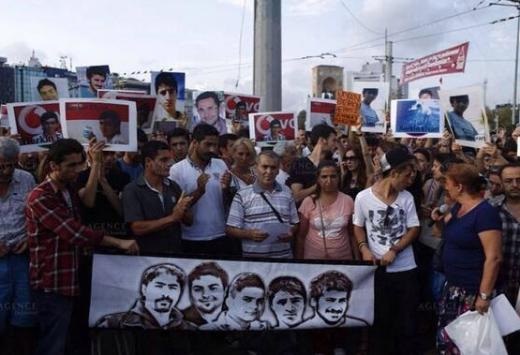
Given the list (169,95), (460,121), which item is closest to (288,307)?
(460,121)

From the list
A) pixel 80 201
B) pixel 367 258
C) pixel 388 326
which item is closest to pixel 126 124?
pixel 80 201

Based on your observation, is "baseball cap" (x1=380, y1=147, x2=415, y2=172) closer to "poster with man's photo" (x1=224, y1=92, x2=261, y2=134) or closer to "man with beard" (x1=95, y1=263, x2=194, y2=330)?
"man with beard" (x1=95, y1=263, x2=194, y2=330)

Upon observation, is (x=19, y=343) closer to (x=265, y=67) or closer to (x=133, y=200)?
(x=133, y=200)

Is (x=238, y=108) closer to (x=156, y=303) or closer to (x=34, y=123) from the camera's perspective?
(x=34, y=123)

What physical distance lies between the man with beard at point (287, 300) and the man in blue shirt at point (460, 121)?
388cm

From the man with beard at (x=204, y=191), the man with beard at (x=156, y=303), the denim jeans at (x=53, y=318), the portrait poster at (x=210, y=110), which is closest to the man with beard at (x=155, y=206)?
the man with beard at (x=156, y=303)

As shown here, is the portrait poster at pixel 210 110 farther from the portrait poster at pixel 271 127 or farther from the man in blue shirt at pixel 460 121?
the man in blue shirt at pixel 460 121

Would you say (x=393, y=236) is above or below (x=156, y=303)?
above

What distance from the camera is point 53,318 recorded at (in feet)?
13.2

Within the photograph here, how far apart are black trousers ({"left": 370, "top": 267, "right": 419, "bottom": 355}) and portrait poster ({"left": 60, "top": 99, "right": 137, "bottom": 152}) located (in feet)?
8.21

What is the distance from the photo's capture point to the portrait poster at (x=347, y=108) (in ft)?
27.9

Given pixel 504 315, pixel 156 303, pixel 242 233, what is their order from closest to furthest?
pixel 504 315
pixel 156 303
pixel 242 233

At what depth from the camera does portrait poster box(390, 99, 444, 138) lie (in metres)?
8.41

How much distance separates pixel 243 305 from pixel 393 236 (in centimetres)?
129
